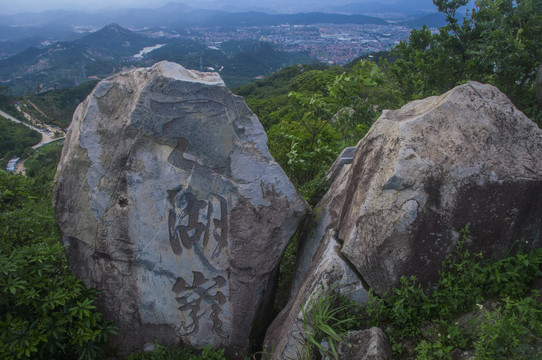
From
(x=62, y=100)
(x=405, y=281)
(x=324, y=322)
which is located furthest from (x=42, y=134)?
(x=405, y=281)

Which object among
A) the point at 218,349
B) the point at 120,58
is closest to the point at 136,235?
the point at 218,349

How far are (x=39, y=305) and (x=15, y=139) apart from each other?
167 ft

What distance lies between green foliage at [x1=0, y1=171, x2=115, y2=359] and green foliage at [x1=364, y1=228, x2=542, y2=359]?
133 inches

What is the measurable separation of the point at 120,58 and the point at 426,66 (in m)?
94.9

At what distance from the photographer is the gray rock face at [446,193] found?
12.1ft

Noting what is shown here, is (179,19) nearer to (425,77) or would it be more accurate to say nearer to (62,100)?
(62,100)

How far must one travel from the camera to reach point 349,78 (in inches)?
236

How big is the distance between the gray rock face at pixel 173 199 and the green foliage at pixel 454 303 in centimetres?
161

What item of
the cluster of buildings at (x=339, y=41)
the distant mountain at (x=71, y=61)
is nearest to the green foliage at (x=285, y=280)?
the cluster of buildings at (x=339, y=41)

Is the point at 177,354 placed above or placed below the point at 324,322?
below

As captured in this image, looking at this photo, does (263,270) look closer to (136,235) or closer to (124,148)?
(136,235)

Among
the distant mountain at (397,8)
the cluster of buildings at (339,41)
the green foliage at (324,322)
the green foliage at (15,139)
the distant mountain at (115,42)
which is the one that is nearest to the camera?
the green foliage at (324,322)

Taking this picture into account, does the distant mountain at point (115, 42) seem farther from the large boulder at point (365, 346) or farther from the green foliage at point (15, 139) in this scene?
the large boulder at point (365, 346)

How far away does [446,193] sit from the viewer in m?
3.69
